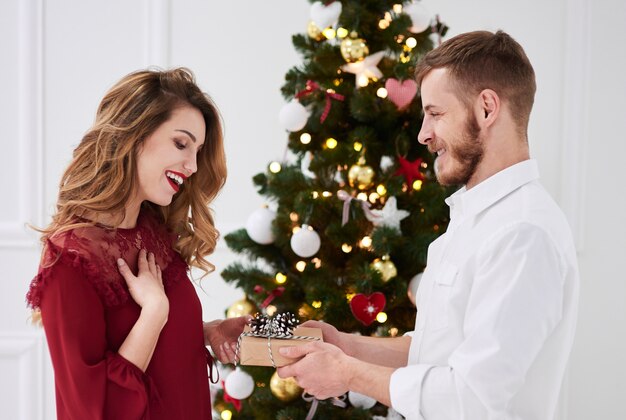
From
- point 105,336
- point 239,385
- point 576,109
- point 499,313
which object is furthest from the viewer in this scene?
point 576,109

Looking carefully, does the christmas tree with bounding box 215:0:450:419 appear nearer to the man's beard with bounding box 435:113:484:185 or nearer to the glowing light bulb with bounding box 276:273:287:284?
the glowing light bulb with bounding box 276:273:287:284

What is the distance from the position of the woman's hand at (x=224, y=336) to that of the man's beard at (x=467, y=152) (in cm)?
81

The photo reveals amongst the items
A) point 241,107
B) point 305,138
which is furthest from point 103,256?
point 241,107

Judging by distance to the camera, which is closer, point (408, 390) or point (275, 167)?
point (408, 390)

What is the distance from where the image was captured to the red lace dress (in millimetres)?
1394

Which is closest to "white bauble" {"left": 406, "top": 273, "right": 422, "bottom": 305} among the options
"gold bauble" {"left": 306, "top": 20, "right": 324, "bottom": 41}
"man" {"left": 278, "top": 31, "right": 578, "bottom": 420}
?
"man" {"left": 278, "top": 31, "right": 578, "bottom": 420}

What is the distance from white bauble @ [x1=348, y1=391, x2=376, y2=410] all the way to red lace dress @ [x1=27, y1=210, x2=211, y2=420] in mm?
778

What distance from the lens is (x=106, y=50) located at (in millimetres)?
3449

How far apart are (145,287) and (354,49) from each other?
1228mm

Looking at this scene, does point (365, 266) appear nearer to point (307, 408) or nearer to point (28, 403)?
point (307, 408)

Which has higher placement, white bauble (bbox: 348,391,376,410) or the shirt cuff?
the shirt cuff

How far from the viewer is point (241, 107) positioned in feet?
11.2

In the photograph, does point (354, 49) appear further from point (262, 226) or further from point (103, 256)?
point (103, 256)

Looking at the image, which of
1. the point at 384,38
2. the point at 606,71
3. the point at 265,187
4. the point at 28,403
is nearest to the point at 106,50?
the point at 265,187
